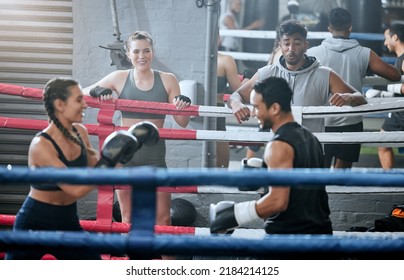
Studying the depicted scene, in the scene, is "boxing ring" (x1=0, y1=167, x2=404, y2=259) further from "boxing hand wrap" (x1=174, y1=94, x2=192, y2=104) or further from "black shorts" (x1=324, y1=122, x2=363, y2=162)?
"black shorts" (x1=324, y1=122, x2=363, y2=162)

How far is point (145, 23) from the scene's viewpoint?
4.09m

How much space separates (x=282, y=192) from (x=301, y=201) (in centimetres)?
13

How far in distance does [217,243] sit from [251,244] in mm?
105

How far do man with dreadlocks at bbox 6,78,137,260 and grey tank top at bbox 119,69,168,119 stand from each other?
76 centimetres

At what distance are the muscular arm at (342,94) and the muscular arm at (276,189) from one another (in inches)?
31.7

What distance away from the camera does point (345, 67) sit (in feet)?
13.3

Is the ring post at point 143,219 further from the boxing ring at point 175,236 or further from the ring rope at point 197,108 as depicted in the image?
the ring rope at point 197,108

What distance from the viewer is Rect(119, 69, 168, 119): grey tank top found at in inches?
152

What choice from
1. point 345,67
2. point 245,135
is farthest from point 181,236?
point 345,67

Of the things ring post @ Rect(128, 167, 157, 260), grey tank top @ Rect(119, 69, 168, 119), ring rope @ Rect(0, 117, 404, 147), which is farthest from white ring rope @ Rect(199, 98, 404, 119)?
ring post @ Rect(128, 167, 157, 260)

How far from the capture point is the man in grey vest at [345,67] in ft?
13.3
